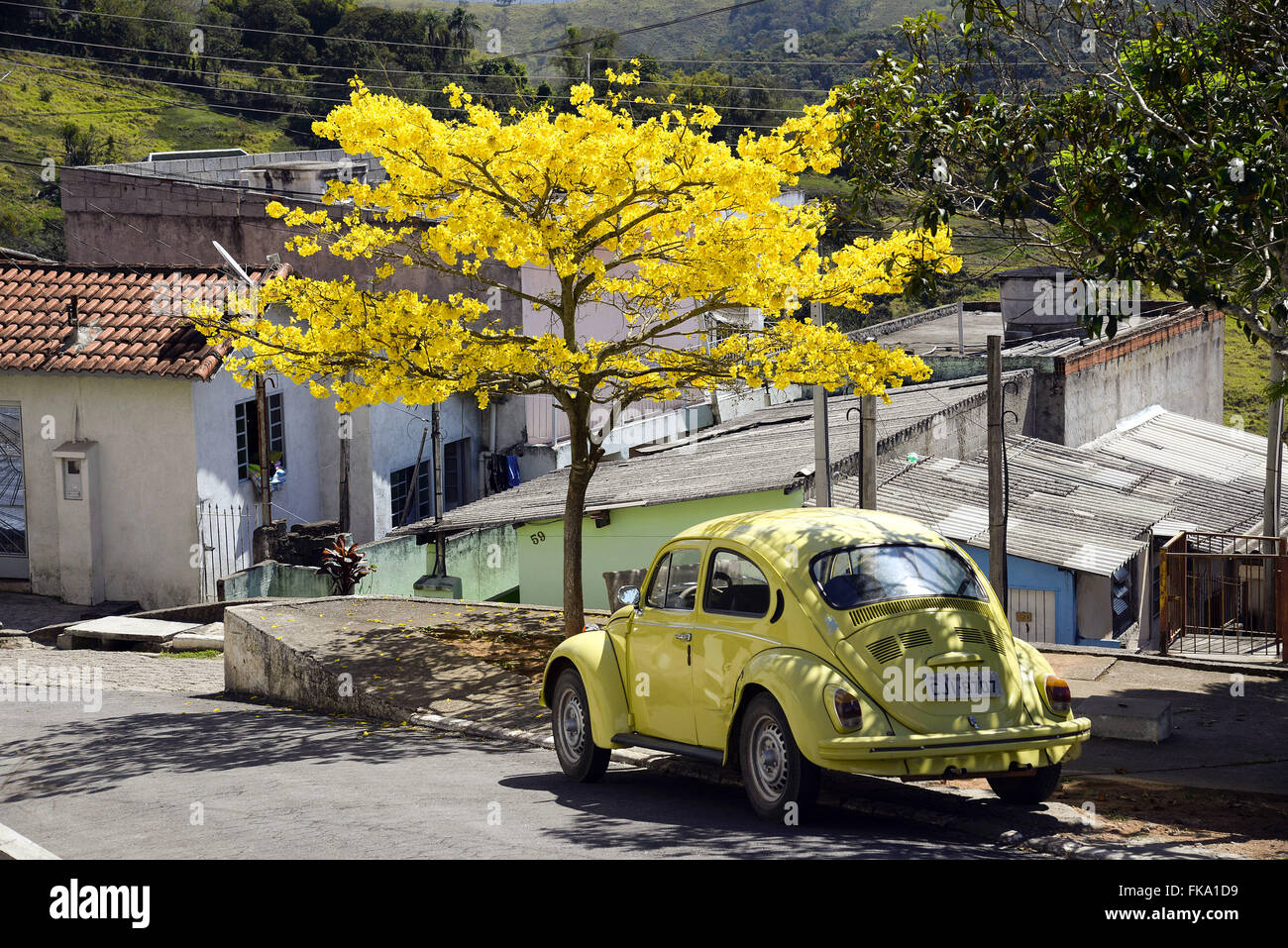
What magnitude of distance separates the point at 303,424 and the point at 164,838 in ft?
58.7

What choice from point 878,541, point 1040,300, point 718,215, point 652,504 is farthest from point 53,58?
point 878,541

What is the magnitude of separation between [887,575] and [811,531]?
576 millimetres

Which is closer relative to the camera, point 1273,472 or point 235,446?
point 1273,472

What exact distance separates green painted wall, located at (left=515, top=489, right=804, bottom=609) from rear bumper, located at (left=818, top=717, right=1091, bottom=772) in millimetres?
11690

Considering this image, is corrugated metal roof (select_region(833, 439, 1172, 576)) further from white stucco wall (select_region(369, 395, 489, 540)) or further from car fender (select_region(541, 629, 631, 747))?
car fender (select_region(541, 629, 631, 747))

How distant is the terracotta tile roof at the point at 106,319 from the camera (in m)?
20.9

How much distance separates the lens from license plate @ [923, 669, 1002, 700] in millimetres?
8281

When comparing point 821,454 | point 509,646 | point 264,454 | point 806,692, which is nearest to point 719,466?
point 821,454

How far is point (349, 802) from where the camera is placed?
9359 mm

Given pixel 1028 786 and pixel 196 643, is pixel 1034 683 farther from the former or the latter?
pixel 196 643

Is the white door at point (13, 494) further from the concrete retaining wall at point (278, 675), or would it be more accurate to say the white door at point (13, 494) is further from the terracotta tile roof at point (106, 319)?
the concrete retaining wall at point (278, 675)

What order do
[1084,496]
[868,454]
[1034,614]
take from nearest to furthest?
[868,454] < [1034,614] < [1084,496]

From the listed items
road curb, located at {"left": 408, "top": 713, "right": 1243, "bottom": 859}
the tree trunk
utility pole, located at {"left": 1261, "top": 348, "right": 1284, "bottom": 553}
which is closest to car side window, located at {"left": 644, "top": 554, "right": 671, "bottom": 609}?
road curb, located at {"left": 408, "top": 713, "right": 1243, "bottom": 859}

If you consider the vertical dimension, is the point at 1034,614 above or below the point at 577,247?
below
